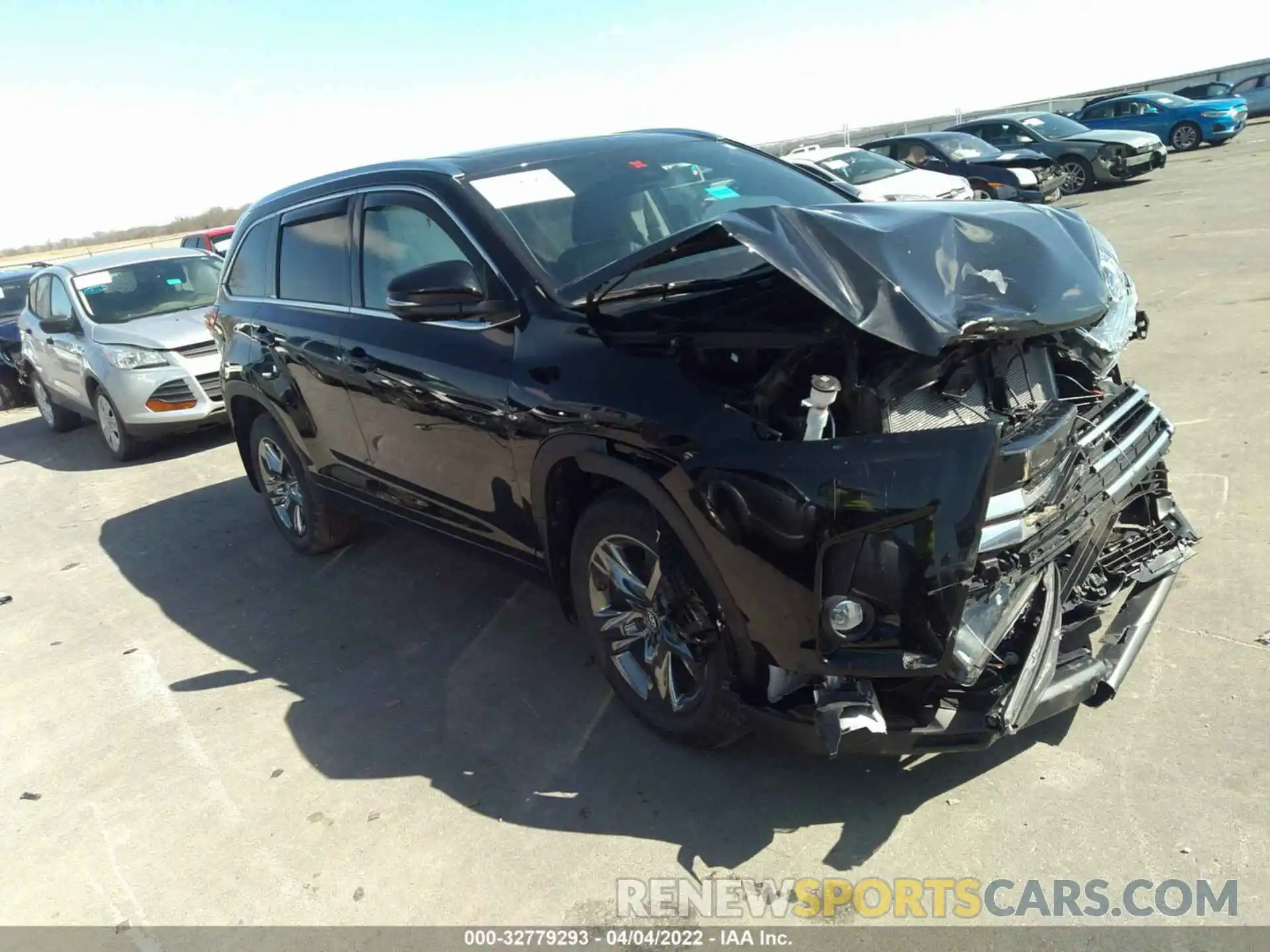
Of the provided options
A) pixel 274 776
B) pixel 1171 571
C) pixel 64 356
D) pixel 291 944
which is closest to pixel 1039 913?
pixel 1171 571

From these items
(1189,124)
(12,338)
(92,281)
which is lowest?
(1189,124)

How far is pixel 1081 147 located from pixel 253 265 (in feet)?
55.8

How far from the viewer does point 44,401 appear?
1105 cm

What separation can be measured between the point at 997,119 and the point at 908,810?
19233mm

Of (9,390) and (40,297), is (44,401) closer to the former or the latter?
(40,297)

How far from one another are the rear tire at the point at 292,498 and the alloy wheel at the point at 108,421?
366 centimetres

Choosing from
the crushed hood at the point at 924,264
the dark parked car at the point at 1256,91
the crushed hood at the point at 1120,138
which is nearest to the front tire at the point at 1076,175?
the crushed hood at the point at 1120,138

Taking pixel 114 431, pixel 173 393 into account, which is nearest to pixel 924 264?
pixel 173 393

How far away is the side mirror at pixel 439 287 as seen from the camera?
11.2 ft

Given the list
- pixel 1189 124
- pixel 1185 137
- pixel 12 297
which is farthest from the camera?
pixel 1185 137

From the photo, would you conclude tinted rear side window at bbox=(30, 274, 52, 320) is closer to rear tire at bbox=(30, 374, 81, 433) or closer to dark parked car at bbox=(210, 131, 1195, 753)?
rear tire at bbox=(30, 374, 81, 433)

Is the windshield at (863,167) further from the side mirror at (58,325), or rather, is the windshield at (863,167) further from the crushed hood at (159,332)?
the side mirror at (58,325)

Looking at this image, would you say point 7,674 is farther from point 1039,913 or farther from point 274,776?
point 1039,913

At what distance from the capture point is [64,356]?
9.70 m
